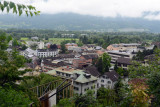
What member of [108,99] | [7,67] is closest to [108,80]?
[108,99]

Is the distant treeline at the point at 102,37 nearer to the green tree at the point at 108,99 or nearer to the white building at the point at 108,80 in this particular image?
the white building at the point at 108,80

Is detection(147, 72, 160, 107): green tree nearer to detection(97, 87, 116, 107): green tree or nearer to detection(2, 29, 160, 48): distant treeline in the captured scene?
detection(97, 87, 116, 107): green tree

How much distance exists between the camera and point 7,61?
359cm

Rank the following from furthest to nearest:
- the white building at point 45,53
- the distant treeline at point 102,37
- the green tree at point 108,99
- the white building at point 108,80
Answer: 1. the distant treeline at point 102,37
2. the white building at point 45,53
3. the white building at point 108,80
4. the green tree at point 108,99

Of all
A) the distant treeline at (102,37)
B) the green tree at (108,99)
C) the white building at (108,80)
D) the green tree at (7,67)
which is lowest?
the white building at (108,80)

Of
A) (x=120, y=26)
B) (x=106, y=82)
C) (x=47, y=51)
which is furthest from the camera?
(x=120, y=26)

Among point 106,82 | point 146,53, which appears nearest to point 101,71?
point 106,82

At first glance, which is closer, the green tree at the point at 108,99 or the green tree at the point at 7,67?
the green tree at the point at 7,67

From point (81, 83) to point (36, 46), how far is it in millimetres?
33715

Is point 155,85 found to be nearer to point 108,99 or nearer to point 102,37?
Answer: point 108,99

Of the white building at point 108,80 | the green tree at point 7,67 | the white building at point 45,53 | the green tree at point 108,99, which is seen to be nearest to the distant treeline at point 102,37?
the white building at point 45,53

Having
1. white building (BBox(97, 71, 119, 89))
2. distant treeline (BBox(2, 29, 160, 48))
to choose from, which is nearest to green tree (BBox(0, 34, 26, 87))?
white building (BBox(97, 71, 119, 89))

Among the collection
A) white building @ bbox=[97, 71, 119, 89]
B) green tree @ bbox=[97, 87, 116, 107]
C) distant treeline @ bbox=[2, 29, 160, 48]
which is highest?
distant treeline @ bbox=[2, 29, 160, 48]

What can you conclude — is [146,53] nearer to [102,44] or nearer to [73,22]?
[102,44]
